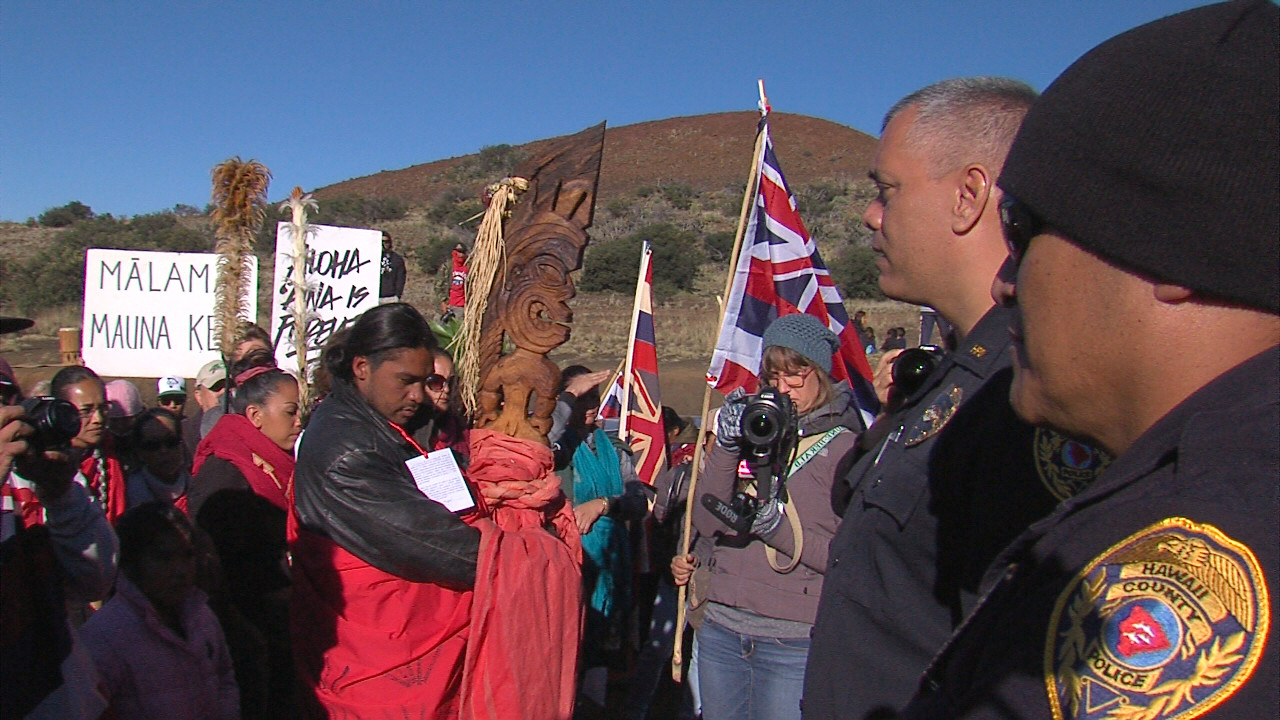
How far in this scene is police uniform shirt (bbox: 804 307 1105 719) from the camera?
1.29 meters

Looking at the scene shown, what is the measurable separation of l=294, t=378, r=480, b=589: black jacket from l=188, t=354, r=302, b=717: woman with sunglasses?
0.97 metres

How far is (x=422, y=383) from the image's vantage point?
3.18 meters

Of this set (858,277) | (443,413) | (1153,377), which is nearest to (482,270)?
(443,413)

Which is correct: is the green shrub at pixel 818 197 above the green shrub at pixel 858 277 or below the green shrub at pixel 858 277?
above

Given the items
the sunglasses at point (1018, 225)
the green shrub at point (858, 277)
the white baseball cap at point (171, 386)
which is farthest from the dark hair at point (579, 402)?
the green shrub at point (858, 277)

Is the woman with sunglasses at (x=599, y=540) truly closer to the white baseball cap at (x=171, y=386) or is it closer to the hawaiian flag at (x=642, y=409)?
the hawaiian flag at (x=642, y=409)

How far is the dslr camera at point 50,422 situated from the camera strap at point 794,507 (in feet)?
7.15

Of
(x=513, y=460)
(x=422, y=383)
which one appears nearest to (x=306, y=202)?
(x=422, y=383)

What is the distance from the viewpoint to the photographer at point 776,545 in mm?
3309

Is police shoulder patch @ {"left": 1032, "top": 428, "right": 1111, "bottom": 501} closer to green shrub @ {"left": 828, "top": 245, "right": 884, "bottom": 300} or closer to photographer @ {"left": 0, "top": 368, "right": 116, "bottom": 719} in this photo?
photographer @ {"left": 0, "top": 368, "right": 116, "bottom": 719}

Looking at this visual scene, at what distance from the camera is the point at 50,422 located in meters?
2.25

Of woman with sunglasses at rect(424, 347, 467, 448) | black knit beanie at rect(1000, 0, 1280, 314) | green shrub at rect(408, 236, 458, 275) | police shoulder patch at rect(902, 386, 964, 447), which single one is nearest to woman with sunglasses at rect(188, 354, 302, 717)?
woman with sunglasses at rect(424, 347, 467, 448)

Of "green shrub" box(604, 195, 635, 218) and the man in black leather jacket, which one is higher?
"green shrub" box(604, 195, 635, 218)

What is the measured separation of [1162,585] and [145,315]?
694 centimetres
